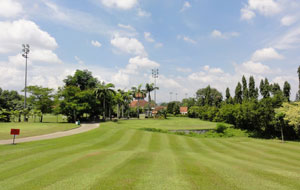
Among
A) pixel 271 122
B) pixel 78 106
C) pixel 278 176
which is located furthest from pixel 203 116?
pixel 278 176

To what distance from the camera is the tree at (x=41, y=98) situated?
4759cm

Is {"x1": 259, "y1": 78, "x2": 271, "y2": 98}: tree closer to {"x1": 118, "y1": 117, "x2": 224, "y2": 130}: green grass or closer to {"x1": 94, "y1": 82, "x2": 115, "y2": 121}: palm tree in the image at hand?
{"x1": 118, "y1": 117, "x2": 224, "y2": 130}: green grass

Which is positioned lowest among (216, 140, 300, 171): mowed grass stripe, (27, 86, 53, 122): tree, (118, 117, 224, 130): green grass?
(118, 117, 224, 130): green grass

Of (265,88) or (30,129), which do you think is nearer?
(30,129)

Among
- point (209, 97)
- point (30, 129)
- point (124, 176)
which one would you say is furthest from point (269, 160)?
point (209, 97)

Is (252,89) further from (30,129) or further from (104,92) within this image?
(30,129)

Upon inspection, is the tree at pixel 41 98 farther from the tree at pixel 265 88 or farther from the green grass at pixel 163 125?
the tree at pixel 265 88

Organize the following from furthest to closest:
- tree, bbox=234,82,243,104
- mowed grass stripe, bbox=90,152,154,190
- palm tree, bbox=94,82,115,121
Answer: tree, bbox=234,82,243,104, palm tree, bbox=94,82,115,121, mowed grass stripe, bbox=90,152,154,190

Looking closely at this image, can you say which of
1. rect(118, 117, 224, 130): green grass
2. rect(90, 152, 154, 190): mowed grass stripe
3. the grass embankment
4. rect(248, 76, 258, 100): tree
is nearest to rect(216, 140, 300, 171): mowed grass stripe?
rect(90, 152, 154, 190): mowed grass stripe

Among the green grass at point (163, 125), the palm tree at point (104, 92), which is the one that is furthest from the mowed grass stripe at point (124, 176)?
the palm tree at point (104, 92)

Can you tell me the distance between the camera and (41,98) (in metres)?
48.0

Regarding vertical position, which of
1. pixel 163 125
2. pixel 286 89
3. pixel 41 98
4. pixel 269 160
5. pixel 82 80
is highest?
pixel 82 80

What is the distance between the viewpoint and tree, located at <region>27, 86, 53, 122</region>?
47.6m

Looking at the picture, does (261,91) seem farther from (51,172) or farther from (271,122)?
(51,172)
